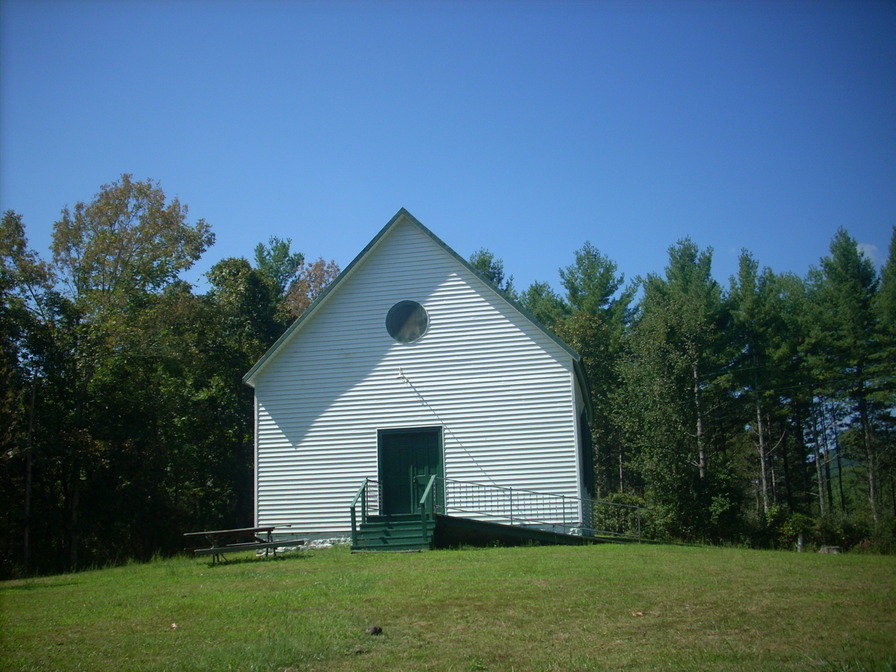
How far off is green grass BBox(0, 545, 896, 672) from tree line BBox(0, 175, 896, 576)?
36.2ft

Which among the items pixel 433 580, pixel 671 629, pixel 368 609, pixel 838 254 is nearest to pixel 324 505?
pixel 433 580

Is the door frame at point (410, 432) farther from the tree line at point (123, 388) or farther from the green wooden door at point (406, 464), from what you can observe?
the tree line at point (123, 388)

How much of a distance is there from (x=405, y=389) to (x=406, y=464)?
1820 millimetres

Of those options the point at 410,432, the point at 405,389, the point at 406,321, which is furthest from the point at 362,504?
the point at 406,321

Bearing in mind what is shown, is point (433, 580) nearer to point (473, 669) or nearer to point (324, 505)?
point (473, 669)

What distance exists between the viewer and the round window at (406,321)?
19.7m

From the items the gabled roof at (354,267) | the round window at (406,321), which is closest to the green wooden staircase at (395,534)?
the round window at (406,321)

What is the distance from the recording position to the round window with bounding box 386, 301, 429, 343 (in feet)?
64.6

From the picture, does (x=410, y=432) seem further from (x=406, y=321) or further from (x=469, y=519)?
(x=469, y=519)

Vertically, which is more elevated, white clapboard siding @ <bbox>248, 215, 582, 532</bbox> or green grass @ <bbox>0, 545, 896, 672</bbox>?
white clapboard siding @ <bbox>248, 215, 582, 532</bbox>

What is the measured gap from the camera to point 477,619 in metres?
7.86

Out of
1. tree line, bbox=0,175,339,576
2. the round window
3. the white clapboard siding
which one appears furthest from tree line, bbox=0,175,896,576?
the round window

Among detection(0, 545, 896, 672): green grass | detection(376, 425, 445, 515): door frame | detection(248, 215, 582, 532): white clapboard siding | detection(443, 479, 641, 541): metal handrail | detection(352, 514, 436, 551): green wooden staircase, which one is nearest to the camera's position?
detection(0, 545, 896, 672): green grass

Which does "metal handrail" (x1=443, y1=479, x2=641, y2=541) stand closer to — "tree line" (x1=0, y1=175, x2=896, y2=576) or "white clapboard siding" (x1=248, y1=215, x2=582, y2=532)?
"white clapboard siding" (x1=248, y1=215, x2=582, y2=532)
